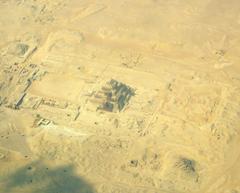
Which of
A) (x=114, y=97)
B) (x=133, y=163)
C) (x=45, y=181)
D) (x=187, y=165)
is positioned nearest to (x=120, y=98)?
(x=114, y=97)

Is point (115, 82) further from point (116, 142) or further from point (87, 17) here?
point (87, 17)

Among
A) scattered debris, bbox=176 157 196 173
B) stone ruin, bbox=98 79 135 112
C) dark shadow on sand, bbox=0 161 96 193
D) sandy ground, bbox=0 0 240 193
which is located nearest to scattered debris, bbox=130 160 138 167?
sandy ground, bbox=0 0 240 193

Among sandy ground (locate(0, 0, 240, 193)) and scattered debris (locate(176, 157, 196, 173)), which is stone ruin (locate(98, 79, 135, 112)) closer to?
sandy ground (locate(0, 0, 240, 193))

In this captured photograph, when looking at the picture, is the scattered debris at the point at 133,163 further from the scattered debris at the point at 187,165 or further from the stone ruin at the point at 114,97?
the stone ruin at the point at 114,97

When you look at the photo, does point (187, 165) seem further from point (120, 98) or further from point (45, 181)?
point (45, 181)

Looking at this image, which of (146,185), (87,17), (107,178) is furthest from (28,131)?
(87,17)
